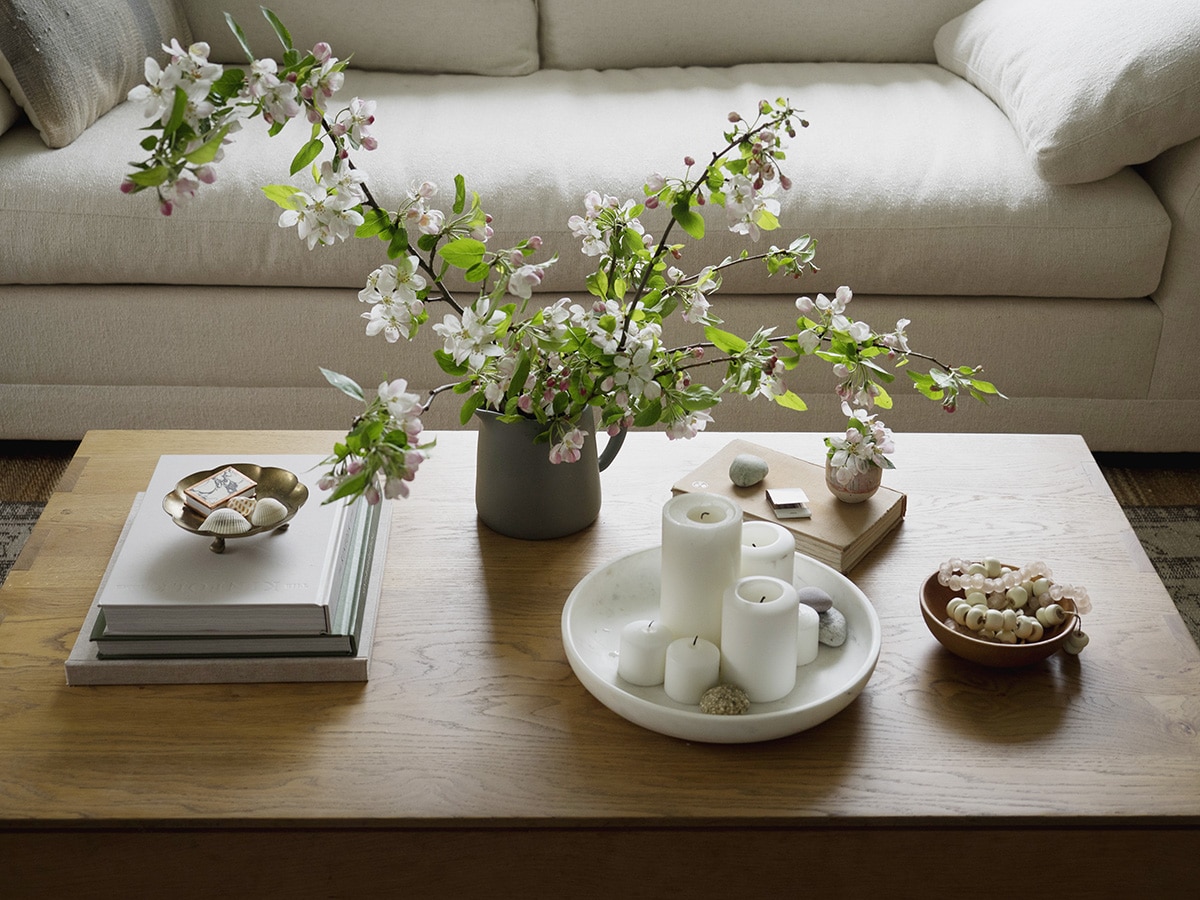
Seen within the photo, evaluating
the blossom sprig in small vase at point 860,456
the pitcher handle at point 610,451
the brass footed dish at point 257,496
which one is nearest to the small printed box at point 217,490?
the brass footed dish at point 257,496

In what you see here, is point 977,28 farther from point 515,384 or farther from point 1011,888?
point 1011,888

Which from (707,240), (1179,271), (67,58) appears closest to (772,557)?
(707,240)

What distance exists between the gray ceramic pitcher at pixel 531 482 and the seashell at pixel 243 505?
22cm

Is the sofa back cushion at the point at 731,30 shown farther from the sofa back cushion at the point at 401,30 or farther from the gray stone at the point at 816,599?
the gray stone at the point at 816,599

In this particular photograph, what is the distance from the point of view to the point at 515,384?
0.99 metres

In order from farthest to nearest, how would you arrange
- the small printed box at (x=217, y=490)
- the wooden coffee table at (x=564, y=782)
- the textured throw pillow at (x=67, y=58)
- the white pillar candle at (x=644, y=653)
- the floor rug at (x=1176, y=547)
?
the textured throw pillow at (x=67, y=58)
the floor rug at (x=1176, y=547)
the small printed box at (x=217, y=490)
the white pillar candle at (x=644, y=653)
the wooden coffee table at (x=564, y=782)

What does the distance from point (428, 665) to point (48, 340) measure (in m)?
1.20

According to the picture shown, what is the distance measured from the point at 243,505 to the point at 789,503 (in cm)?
54

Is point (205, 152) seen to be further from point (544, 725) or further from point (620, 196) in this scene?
point (620, 196)

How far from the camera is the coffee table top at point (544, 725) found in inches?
34.4

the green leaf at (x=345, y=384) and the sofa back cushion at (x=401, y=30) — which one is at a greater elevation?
the green leaf at (x=345, y=384)

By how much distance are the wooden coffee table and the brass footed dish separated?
13 centimetres

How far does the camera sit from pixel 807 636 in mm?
1007

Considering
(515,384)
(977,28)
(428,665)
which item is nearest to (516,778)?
(428,665)
